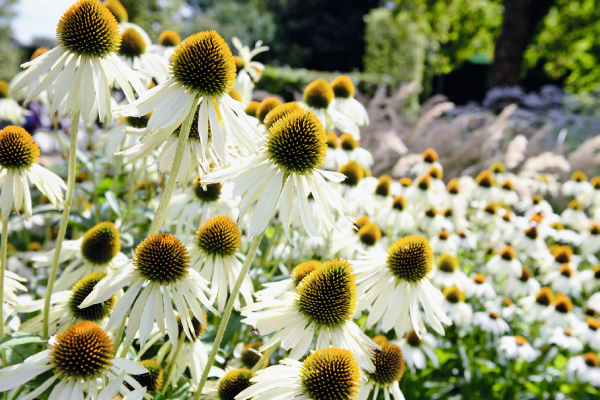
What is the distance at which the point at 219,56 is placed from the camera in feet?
3.09

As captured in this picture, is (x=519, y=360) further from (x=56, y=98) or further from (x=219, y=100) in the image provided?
(x=56, y=98)

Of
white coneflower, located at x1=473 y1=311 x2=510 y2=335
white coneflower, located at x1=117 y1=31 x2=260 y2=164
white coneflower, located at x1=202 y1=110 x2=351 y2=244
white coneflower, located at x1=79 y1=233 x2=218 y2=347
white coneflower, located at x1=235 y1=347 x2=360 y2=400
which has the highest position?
white coneflower, located at x1=117 y1=31 x2=260 y2=164

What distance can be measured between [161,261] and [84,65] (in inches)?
19.8

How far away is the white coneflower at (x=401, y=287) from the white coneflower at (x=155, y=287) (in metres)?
0.45

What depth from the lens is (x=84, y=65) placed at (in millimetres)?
972

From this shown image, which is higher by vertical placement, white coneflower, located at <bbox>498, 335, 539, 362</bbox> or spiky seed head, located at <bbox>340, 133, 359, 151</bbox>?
spiky seed head, located at <bbox>340, 133, 359, 151</bbox>

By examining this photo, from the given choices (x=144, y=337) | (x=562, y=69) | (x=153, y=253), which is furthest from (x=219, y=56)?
(x=562, y=69)

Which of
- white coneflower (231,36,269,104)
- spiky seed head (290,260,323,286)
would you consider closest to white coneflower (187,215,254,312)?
spiky seed head (290,260,323,286)

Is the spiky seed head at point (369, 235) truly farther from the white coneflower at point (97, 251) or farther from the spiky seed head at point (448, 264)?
the white coneflower at point (97, 251)

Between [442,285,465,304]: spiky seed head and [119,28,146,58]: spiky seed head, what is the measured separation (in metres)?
2.09

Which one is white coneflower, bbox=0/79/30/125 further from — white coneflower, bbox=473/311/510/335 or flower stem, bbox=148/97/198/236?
white coneflower, bbox=473/311/510/335

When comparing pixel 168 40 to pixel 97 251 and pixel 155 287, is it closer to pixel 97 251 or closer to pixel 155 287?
pixel 97 251

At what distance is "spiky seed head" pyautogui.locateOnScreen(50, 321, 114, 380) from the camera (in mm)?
764

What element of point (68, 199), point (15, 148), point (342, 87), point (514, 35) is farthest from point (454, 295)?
point (514, 35)
